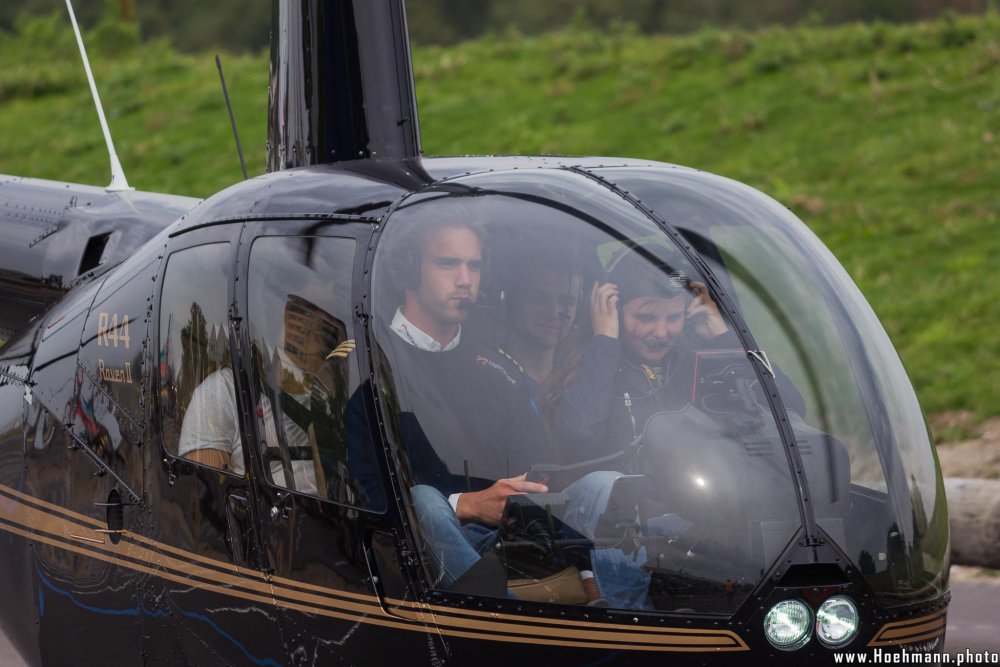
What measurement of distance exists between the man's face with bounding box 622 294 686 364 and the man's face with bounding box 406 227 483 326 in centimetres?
44

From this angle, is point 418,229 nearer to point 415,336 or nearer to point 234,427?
point 415,336

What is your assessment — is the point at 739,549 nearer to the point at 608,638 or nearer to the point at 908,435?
A: the point at 608,638

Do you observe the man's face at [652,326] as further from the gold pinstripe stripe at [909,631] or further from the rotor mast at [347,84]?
the rotor mast at [347,84]

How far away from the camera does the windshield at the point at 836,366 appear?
330 cm

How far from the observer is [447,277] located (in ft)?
11.8

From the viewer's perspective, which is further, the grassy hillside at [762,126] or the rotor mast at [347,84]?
the grassy hillside at [762,126]

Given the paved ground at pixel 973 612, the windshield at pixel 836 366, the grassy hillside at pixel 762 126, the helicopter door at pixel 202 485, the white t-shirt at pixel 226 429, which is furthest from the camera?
the grassy hillside at pixel 762 126

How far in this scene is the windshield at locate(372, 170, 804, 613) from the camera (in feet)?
10.6

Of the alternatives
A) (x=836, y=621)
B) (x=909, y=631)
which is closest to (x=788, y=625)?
(x=836, y=621)

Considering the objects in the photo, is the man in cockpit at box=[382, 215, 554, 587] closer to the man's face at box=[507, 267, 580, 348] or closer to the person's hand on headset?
the man's face at box=[507, 267, 580, 348]

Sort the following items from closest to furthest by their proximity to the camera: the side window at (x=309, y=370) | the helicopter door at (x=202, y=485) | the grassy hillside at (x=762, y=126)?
the side window at (x=309, y=370), the helicopter door at (x=202, y=485), the grassy hillside at (x=762, y=126)

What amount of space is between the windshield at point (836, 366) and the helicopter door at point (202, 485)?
1310 millimetres

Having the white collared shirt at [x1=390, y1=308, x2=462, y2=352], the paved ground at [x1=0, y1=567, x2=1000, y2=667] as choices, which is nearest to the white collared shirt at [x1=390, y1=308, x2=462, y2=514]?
the white collared shirt at [x1=390, y1=308, x2=462, y2=352]

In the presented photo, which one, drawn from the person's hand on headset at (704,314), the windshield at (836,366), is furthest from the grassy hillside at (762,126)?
the person's hand on headset at (704,314)
